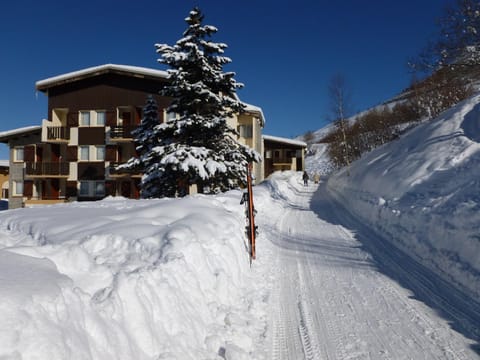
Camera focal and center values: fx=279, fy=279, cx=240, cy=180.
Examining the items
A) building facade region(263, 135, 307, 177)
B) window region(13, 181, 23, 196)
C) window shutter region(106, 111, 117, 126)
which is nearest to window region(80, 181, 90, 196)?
window shutter region(106, 111, 117, 126)

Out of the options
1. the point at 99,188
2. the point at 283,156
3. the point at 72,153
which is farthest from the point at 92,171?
the point at 283,156

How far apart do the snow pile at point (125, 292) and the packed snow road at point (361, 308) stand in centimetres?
50

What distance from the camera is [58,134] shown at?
25.1 metres

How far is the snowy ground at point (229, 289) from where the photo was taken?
7.61ft

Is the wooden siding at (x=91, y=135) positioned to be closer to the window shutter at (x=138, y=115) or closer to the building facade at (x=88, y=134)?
the building facade at (x=88, y=134)

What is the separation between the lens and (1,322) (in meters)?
1.82

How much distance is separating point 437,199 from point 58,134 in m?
28.2

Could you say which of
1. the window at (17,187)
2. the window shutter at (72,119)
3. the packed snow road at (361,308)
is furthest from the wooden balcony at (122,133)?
the packed snow road at (361,308)

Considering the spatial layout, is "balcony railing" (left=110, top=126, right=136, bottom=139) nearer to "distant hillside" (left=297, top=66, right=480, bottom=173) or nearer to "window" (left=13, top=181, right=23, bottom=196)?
"window" (left=13, top=181, right=23, bottom=196)

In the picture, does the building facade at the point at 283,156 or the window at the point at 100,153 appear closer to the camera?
the window at the point at 100,153

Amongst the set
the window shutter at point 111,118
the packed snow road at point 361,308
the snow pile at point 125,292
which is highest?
the window shutter at point 111,118

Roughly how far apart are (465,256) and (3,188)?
4987cm

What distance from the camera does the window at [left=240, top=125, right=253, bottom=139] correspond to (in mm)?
26672

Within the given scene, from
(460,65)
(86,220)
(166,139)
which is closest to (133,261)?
(86,220)
